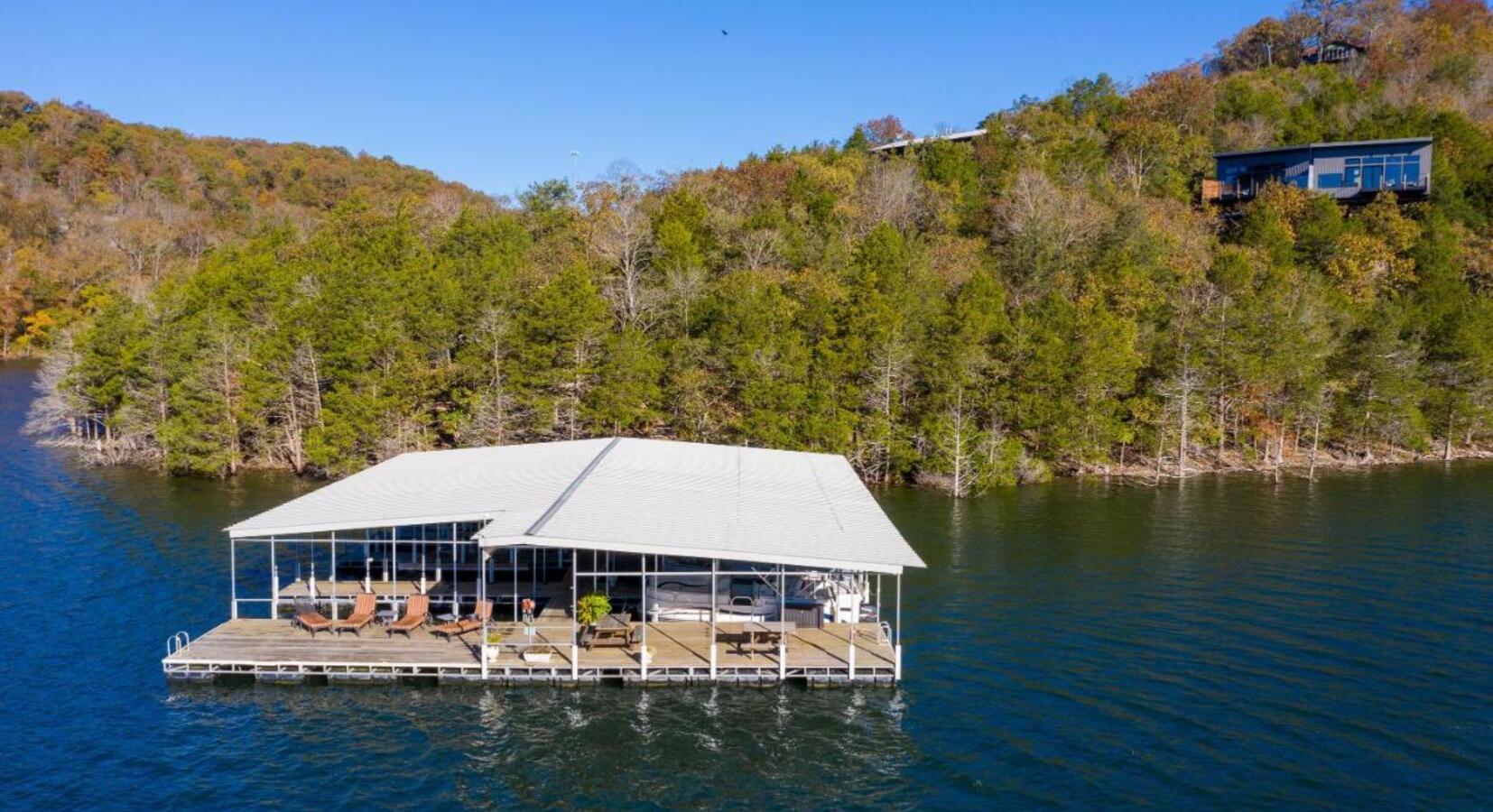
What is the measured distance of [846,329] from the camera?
186 ft

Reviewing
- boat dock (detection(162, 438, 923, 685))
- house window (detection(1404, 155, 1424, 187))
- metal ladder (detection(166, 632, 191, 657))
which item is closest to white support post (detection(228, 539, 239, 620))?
boat dock (detection(162, 438, 923, 685))

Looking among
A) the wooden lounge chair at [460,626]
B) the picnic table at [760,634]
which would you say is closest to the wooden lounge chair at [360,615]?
the wooden lounge chair at [460,626]

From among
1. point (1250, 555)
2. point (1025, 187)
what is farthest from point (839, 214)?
point (1250, 555)

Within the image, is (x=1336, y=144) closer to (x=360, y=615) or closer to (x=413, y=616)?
(x=413, y=616)

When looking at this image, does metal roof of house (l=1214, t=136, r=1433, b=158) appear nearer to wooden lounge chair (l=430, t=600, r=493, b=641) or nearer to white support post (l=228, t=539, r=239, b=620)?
wooden lounge chair (l=430, t=600, r=493, b=641)

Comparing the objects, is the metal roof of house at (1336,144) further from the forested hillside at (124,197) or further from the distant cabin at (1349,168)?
the forested hillside at (124,197)

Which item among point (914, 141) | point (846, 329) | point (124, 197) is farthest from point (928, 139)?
point (124, 197)

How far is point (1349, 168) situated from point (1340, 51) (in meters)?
50.9

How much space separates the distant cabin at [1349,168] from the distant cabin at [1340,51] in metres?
44.5

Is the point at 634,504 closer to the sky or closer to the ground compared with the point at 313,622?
closer to the sky

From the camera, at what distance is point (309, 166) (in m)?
160

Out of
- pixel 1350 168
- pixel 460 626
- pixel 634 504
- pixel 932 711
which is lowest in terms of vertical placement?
pixel 932 711

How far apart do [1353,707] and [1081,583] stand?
11.5m

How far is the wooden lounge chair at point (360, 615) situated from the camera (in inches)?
1128
